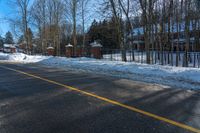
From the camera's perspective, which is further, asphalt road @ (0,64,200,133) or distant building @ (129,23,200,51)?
distant building @ (129,23,200,51)

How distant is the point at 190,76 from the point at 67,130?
274 inches

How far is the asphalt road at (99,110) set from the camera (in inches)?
174

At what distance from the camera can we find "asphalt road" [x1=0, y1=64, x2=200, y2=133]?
174 inches

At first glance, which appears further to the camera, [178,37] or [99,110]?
[178,37]

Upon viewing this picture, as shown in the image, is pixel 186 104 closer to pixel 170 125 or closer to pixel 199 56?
pixel 170 125

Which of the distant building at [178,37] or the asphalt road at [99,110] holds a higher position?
the distant building at [178,37]

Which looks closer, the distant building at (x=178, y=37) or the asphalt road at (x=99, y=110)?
the asphalt road at (x=99, y=110)

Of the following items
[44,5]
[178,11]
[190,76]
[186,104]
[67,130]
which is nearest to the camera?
[67,130]

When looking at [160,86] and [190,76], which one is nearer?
[160,86]

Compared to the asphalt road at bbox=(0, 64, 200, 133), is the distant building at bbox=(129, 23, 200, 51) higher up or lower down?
higher up

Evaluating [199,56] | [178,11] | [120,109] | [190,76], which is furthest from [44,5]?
[120,109]

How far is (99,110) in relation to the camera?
549cm

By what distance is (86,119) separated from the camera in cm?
488

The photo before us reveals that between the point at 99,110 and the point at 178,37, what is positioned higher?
the point at 178,37
